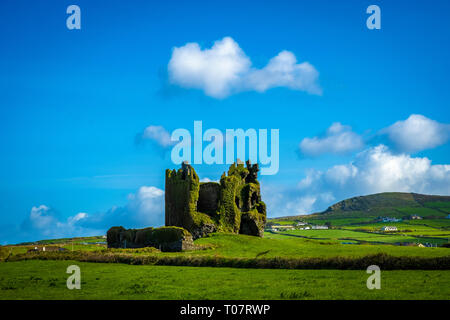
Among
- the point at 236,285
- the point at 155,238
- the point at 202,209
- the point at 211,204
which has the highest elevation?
the point at 211,204

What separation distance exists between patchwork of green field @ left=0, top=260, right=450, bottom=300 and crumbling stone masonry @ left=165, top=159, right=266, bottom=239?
30.1 meters

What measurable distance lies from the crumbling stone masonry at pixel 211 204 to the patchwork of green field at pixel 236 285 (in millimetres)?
30137

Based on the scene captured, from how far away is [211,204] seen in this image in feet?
224

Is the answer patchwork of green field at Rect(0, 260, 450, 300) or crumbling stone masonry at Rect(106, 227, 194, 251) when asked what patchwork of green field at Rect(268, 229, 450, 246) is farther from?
patchwork of green field at Rect(0, 260, 450, 300)

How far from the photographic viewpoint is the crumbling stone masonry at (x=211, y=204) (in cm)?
6381

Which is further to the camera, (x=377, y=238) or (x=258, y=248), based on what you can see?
(x=377, y=238)

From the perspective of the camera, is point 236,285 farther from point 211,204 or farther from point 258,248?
point 211,204

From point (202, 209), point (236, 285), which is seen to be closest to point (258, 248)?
point (202, 209)

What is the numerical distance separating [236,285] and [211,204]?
1689 inches

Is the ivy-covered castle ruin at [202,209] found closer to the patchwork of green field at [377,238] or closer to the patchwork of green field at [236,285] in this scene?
the patchwork of green field at [236,285]
